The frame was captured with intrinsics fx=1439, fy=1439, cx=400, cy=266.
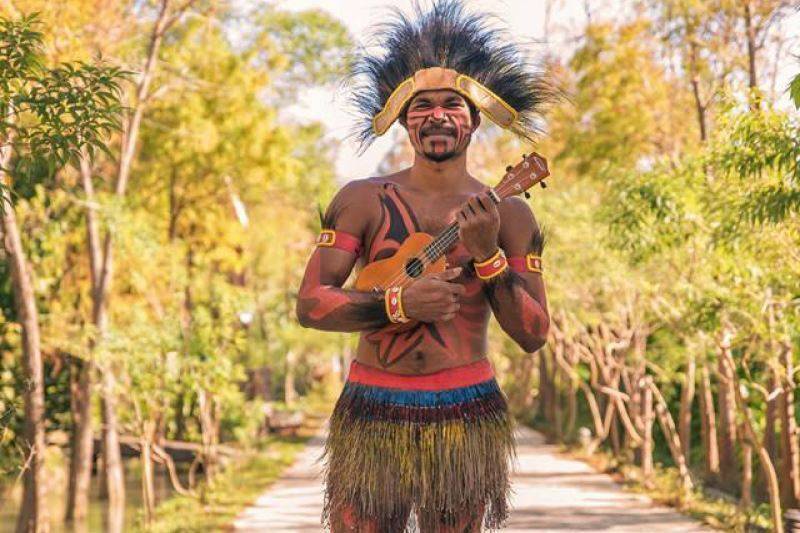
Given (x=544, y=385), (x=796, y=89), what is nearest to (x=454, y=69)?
(x=796, y=89)

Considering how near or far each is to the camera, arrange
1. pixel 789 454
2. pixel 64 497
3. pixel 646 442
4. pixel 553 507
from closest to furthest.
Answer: pixel 789 454
pixel 553 507
pixel 646 442
pixel 64 497

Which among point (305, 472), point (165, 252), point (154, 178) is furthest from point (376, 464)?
point (154, 178)

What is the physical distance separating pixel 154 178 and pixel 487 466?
23.1 meters

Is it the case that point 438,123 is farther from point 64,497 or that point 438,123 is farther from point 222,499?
point 64,497

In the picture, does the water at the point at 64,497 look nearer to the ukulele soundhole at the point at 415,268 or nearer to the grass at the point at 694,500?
the grass at the point at 694,500

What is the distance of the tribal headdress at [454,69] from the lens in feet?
15.3

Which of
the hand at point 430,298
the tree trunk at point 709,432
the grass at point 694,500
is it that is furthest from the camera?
the tree trunk at point 709,432

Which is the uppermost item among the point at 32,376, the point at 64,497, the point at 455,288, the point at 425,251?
the point at 425,251

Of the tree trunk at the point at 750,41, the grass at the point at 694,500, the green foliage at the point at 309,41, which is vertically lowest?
the grass at the point at 694,500

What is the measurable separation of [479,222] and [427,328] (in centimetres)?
52

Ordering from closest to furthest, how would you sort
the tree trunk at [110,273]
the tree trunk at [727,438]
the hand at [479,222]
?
the hand at [479,222], the tree trunk at [110,273], the tree trunk at [727,438]

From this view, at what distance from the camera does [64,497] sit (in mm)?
28547

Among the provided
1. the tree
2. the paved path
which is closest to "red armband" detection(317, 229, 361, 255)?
the tree

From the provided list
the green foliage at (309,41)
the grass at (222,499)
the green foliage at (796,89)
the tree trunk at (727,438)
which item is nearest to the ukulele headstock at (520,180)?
the green foliage at (796,89)
